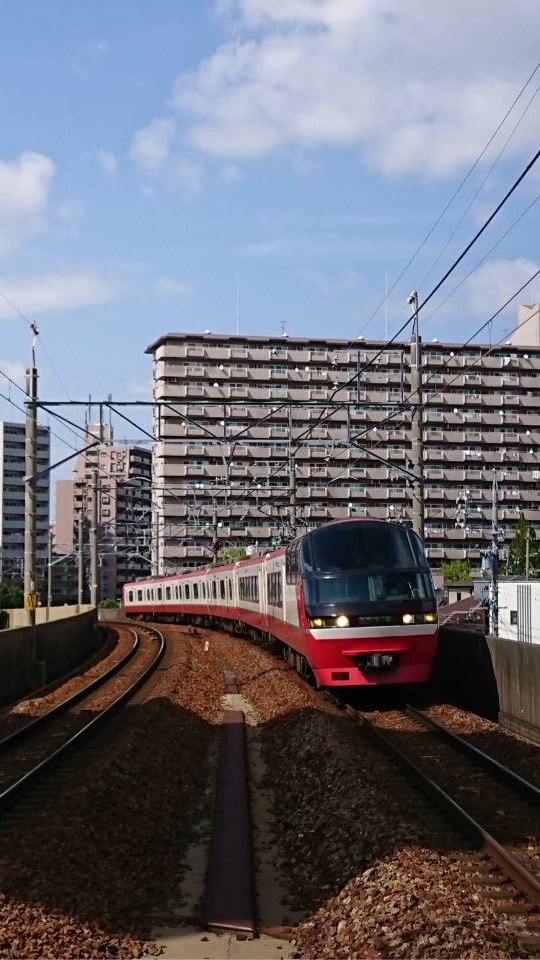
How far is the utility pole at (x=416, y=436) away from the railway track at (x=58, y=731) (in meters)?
6.89

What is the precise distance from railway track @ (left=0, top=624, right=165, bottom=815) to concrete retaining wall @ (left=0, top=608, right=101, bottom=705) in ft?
4.67

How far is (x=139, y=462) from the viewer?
14838cm

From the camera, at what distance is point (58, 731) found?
17.9 metres

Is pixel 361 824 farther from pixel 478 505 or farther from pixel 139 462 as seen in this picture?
pixel 139 462

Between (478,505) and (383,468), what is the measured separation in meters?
9.82

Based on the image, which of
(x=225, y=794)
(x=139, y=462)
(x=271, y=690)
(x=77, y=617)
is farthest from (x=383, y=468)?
(x=225, y=794)

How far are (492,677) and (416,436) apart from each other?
815 centimetres

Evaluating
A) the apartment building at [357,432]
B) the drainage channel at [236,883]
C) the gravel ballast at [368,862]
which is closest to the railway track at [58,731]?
the drainage channel at [236,883]

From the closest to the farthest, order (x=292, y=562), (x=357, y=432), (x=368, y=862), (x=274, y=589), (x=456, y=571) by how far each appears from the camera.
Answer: (x=368, y=862) → (x=292, y=562) → (x=274, y=589) → (x=456, y=571) → (x=357, y=432)

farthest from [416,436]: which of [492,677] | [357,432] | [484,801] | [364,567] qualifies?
[357,432]

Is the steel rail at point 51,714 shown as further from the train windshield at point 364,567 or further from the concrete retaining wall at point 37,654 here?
the train windshield at point 364,567

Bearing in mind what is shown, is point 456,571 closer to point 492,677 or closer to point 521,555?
point 521,555

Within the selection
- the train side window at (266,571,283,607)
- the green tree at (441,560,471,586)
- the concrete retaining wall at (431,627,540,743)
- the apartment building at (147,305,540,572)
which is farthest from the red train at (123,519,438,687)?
Result: the green tree at (441,560,471,586)

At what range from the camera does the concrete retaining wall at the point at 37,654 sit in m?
23.5
